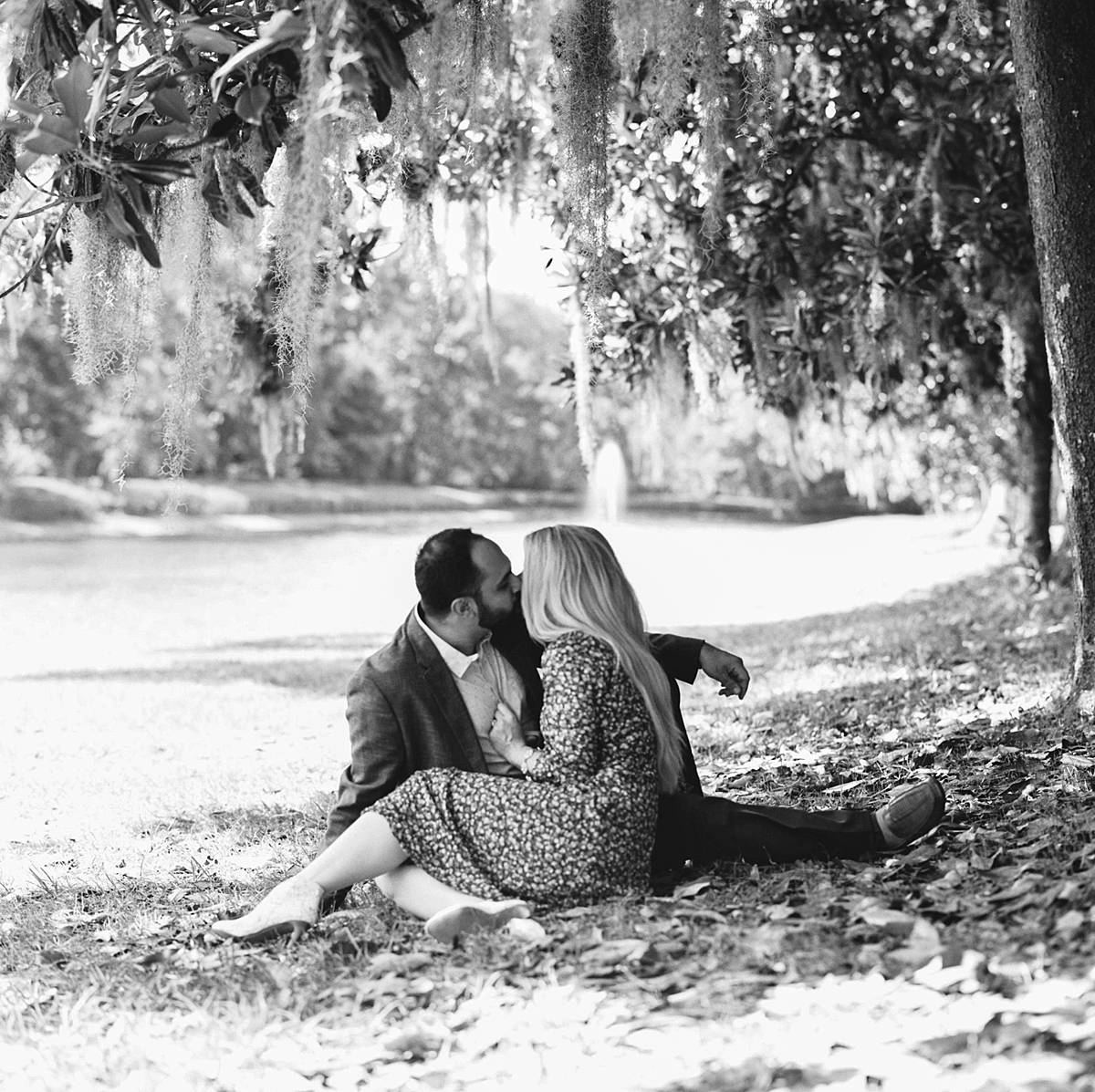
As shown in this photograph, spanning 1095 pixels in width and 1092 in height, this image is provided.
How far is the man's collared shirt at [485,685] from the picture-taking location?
3952 millimetres

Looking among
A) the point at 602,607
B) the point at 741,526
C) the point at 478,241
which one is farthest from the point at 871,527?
the point at 602,607

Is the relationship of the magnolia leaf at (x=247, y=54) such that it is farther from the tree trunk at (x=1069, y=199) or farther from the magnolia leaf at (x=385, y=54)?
the tree trunk at (x=1069, y=199)

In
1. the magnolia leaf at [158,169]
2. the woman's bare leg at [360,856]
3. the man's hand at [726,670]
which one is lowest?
the woman's bare leg at [360,856]

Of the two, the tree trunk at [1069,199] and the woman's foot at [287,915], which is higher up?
the tree trunk at [1069,199]

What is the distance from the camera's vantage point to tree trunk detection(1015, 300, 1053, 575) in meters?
9.46

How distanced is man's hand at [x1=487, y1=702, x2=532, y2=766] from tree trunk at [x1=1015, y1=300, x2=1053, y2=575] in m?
6.19

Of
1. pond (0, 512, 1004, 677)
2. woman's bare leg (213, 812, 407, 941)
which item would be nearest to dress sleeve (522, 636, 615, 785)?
woman's bare leg (213, 812, 407, 941)

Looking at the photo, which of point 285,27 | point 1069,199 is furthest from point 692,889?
point 1069,199

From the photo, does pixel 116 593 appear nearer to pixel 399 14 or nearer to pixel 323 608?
pixel 323 608

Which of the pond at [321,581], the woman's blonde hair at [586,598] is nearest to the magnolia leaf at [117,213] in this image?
the woman's blonde hair at [586,598]

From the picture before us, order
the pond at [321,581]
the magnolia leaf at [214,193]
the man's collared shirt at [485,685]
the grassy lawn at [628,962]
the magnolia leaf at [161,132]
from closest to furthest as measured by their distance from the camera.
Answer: the grassy lawn at [628,962] < the man's collared shirt at [485,685] < the magnolia leaf at [161,132] < the magnolia leaf at [214,193] < the pond at [321,581]

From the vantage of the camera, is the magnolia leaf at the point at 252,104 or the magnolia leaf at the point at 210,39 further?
the magnolia leaf at the point at 210,39

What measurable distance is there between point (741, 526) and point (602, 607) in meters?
30.7

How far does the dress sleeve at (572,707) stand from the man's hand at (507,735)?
0.19 metres
